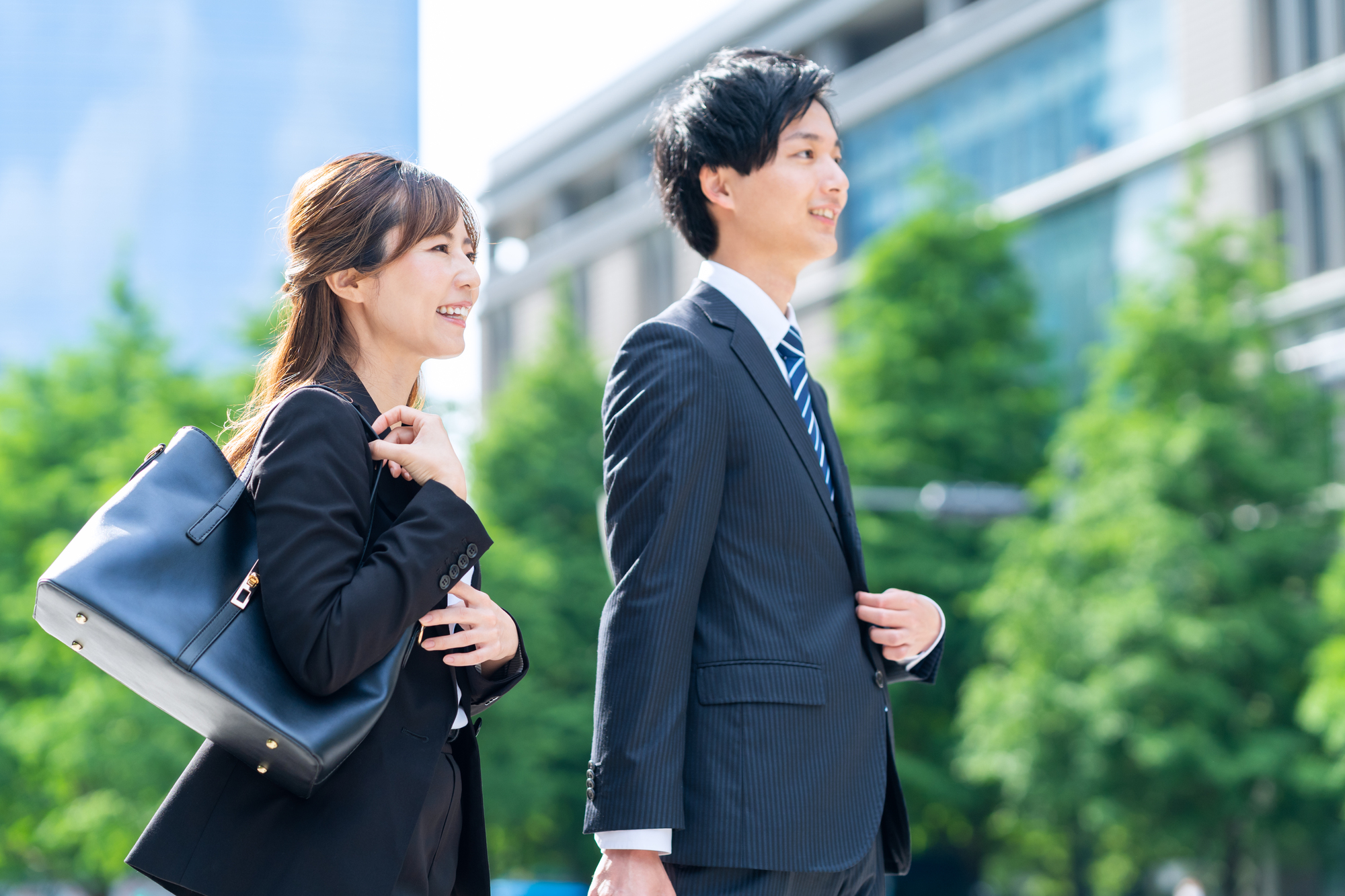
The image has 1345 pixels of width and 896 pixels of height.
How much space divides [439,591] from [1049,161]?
2525 centimetres

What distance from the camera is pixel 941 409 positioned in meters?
18.5

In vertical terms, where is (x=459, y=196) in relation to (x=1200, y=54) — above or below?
below

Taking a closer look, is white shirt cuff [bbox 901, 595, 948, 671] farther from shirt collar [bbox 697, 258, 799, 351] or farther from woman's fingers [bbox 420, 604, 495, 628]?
woman's fingers [bbox 420, 604, 495, 628]

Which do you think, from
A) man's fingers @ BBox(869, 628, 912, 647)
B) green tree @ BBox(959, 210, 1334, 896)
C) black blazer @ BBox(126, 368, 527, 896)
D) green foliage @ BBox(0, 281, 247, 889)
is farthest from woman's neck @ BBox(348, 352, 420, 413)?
green foliage @ BBox(0, 281, 247, 889)

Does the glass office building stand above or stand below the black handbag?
above

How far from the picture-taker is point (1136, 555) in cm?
1338

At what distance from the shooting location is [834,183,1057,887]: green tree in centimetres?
1802

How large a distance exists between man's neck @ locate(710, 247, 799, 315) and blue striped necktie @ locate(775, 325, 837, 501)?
7 centimetres

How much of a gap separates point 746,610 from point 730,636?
0.05 meters

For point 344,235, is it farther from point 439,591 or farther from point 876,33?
point 876,33

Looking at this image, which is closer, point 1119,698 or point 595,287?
point 1119,698

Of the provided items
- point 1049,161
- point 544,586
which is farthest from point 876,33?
point 544,586

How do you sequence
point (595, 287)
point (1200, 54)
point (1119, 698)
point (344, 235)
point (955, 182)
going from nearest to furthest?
point (344, 235) < point (1119, 698) < point (955, 182) < point (1200, 54) < point (595, 287)

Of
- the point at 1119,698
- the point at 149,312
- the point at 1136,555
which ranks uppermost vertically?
the point at 149,312
